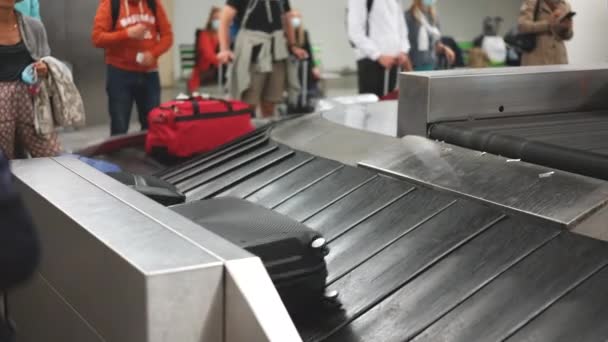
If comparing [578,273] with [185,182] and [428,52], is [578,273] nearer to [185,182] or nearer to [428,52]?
A: [185,182]

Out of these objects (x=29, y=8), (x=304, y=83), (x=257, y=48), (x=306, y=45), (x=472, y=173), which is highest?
(x=29, y=8)

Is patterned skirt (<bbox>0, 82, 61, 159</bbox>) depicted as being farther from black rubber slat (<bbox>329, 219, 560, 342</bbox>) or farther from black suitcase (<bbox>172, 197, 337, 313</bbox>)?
black rubber slat (<bbox>329, 219, 560, 342</bbox>)

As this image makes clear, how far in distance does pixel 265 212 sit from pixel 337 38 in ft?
34.8

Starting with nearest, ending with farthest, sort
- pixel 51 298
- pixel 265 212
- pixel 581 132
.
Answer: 1. pixel 51 298
2. pixel 265 212
3. pixel 581 132

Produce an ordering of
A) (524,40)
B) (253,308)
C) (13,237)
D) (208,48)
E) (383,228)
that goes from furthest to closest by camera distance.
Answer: (208,48) < (524,40) < (383,228) < (253,308) < (13,237)

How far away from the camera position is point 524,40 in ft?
17.6

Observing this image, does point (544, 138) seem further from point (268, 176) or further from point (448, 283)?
point (268, 176)

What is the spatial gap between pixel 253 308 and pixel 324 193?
1.64 meters

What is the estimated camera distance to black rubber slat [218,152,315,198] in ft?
11.3

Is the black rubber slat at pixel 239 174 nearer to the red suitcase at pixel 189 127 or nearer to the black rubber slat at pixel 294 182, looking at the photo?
the black rubber slat at pixel 294 182

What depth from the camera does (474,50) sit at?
11219 mm

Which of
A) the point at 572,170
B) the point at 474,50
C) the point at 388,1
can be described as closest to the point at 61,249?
the point at 572,170

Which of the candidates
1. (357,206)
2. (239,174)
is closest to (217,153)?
(239,174)

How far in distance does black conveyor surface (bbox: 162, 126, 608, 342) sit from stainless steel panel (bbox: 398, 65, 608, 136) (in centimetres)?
52
